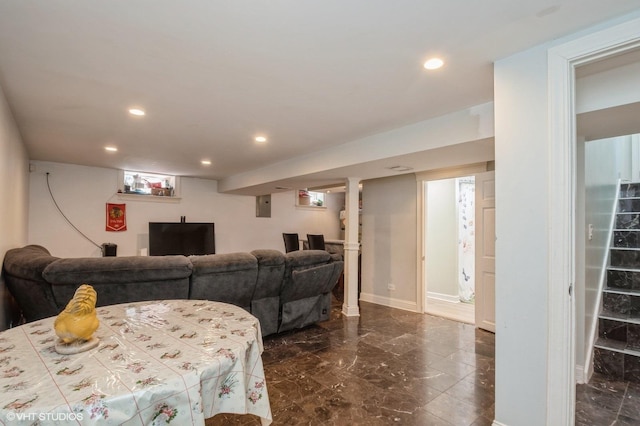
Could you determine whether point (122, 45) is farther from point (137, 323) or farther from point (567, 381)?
point (567, 381)

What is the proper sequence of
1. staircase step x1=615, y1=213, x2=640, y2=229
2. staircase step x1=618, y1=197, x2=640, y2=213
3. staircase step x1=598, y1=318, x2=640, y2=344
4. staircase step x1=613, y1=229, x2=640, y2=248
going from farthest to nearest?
1. staircase step x1=618, y1=197, x2=640, y2=213
2. staircase step x1=615, y1=213, x2=640, y2=229
3. staircase step x1=613, y1=229, x2=640, y2=248
4. staircase step x1=598, y1=318, x2=640, y2=344

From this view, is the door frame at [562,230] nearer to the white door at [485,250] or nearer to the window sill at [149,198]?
the white door at [485,250]

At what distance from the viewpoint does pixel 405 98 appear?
241 centimetres

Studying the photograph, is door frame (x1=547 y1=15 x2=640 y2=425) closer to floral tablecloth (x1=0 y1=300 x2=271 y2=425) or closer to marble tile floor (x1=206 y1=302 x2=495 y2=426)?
marble tile floor (x1=206 y1=302 x2=495 y2=426)

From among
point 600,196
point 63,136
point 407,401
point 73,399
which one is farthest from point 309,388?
point 63,136

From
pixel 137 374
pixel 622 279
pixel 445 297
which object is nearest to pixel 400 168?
pixel 622 279

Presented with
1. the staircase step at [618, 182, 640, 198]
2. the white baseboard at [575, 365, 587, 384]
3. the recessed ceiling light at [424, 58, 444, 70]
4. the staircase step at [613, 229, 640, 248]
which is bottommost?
the white baseboard at [575, 365, 587, 384]

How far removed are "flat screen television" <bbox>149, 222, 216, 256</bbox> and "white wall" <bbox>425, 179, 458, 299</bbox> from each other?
427 centimetres

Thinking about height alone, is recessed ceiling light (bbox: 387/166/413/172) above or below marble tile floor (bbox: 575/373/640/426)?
above

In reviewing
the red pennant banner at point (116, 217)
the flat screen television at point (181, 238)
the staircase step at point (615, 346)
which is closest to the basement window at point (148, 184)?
the red pennant banner at point (116, 217)

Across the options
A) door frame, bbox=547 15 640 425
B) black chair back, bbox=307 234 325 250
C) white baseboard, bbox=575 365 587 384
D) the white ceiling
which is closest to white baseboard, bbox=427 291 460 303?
black chair back, bbox=307 234 325 250

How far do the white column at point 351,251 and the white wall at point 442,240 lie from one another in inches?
58.6

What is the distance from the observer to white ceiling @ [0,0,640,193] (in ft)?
4.80

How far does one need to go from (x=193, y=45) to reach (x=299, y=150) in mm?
2371
